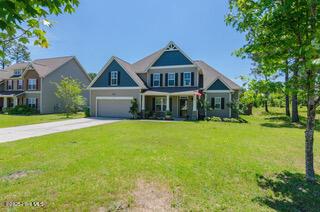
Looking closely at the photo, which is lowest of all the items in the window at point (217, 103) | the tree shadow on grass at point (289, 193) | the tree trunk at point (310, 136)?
the tree shadow on grass at point (289, 193)

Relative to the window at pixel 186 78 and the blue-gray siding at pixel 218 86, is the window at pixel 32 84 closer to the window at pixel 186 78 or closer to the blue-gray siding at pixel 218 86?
the window at pixel 186 78

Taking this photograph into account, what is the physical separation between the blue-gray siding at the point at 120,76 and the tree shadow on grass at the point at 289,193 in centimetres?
1919

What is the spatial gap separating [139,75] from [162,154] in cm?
1940

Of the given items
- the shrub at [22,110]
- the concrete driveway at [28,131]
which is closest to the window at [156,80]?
the concrete driveway at [28,131]

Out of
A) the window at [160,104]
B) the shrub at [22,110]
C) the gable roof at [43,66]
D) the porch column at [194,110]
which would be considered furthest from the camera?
the gable roof at [43,66]

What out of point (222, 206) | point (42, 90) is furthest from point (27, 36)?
point (42, 90)

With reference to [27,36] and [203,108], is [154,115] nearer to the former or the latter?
[203,108]

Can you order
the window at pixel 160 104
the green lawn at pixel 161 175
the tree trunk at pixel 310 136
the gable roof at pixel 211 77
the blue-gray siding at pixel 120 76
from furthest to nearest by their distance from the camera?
the gable roof at pixel 211 77 < the window at pixel 160 104 < the blue-gray siding at pixel 120 76 < the tree trunk at pixel 310 136 < the green lawn at pixel 161 175

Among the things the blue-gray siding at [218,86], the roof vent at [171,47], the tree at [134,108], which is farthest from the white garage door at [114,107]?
the blue-gray siding at [218,86]

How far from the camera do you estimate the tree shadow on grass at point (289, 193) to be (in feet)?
14.5

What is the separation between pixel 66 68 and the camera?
111 ft

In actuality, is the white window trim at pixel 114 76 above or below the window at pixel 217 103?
above

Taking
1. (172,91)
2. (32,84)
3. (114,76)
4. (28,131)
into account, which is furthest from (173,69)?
(32,84)

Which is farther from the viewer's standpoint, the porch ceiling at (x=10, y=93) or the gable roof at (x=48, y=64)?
the porch ceiling at (x=10, y=93)
